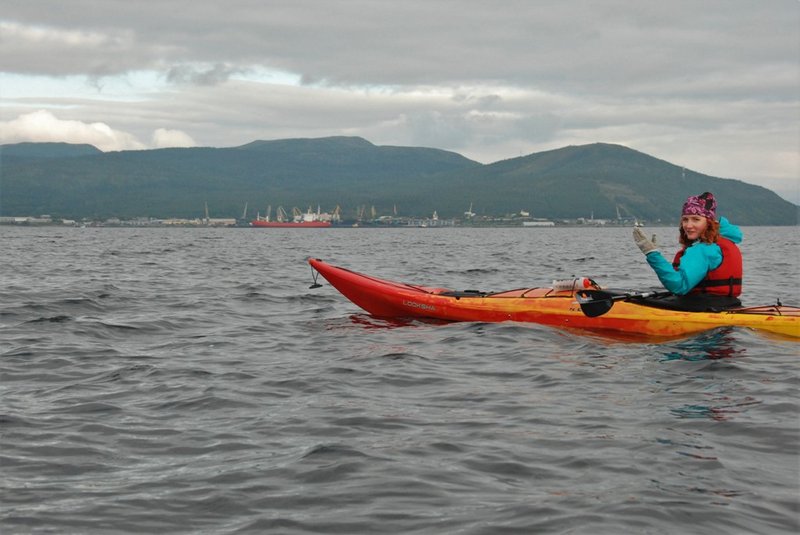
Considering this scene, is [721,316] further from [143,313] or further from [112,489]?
[143,313]

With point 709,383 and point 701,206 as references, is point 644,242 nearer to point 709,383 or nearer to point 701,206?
point 701,206

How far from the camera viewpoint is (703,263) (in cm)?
1088

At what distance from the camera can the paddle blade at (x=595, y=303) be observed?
11.9 metres

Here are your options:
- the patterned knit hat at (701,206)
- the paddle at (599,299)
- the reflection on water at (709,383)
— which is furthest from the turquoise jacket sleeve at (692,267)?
the paddle at (599,299)

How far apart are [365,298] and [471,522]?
9452mm

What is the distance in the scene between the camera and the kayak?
11312 mm

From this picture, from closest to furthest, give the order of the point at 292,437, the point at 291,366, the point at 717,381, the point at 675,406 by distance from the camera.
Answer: the point at 292,437 → the point at 675,406 → the point at 717,381 → the point at 291,366

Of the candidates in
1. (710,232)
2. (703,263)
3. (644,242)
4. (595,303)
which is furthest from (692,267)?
(595,303)

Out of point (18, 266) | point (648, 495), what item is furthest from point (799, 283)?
point (18, 266)

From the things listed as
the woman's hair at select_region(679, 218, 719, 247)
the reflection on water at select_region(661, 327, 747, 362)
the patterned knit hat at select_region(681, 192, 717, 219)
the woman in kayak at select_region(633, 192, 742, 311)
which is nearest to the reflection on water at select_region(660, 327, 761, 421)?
the reflection on water at select_region(661, 327, 747, 362)

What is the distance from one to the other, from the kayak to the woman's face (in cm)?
123

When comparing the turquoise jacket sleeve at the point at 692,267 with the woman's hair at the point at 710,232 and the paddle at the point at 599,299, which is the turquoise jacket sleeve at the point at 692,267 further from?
the paddle at the point at 599,299

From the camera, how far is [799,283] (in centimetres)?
2392

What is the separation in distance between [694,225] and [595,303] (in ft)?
6.09
